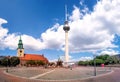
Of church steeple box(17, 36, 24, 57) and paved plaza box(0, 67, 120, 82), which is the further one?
church steeple box(17, 36, 24, 57)

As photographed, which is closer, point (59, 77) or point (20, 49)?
point (59, 77)

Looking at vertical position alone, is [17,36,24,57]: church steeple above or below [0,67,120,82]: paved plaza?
above

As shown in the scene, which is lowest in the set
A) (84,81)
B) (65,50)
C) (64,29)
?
(84,81)

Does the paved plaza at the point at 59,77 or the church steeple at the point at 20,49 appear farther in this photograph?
the church steeple at the point at 20,49

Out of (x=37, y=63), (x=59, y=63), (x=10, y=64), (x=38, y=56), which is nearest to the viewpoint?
(x=10, y=64)

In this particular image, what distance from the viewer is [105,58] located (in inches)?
6220

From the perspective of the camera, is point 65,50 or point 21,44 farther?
point 21,44

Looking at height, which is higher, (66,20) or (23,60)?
(66,20)

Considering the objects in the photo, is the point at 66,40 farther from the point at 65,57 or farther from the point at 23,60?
the point at 23,60

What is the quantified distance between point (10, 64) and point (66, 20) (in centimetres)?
4911

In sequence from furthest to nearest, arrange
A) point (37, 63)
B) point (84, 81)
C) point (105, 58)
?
1. point (105, 58)
2. point (37, 63)
3. point (84, 81)

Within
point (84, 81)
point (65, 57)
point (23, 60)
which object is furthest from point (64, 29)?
point (84, 81)

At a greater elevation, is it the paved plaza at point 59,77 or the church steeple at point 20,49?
the church steeple at point 20,49

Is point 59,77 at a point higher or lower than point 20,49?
lower
